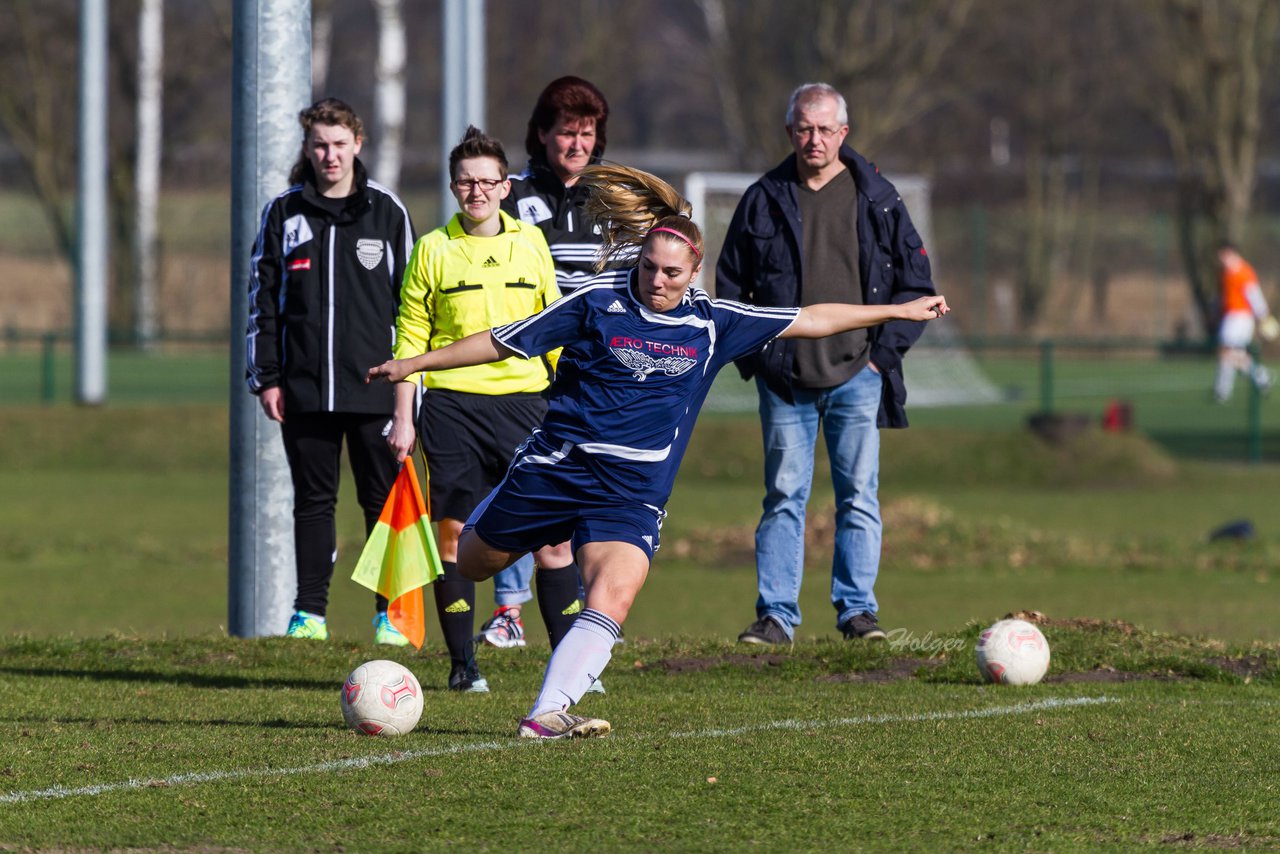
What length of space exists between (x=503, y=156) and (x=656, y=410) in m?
1.59

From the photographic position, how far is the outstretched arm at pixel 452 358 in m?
6.27

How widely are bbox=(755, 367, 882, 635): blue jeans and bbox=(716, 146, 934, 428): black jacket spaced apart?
12cm

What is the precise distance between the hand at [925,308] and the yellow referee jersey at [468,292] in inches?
60.3

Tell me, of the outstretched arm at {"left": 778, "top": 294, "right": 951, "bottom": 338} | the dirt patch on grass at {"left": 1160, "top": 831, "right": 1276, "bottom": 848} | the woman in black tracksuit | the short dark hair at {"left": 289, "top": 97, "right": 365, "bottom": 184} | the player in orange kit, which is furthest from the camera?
the player in orange kit

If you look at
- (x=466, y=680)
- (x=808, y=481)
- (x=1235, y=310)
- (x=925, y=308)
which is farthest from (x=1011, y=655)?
(x=1235, y=310)

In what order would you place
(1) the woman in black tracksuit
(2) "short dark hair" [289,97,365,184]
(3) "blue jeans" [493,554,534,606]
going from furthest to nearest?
(3) "blue jeans" [493,554,534,606], (1) the woman in black tracksuit, (2) "short dark hair" [289,97,365,184]

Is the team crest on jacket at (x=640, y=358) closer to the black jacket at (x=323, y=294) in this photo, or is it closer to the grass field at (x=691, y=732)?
the grass field at (x=691, y=732)

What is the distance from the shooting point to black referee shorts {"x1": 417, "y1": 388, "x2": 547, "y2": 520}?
23.9ft

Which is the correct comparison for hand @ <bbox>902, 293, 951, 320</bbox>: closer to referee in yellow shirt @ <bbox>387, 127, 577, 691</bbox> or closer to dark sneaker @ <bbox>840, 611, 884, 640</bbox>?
referee in yellow shirt @ <bbox>387, 127, 577, 691</bbox>

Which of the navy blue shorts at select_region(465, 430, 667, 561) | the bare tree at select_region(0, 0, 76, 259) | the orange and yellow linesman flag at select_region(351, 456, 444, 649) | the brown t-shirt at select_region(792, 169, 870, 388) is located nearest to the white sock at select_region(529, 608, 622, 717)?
the navy blue shorts at select_region(465, 430, 667, 561)

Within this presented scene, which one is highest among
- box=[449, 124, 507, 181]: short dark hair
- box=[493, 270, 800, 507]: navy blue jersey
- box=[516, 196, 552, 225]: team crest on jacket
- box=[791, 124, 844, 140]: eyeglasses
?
box=[791, 124, 844, 140]: eyeglasses

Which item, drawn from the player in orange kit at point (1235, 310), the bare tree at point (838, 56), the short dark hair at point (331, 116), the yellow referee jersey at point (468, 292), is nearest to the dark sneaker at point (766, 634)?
the yellow referee jersey at point (468, 292)

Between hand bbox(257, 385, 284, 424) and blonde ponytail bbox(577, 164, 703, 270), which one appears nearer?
blonde ponytail bbox(577, 164, 703, 270)

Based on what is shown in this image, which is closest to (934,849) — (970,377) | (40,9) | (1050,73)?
(970,377)
